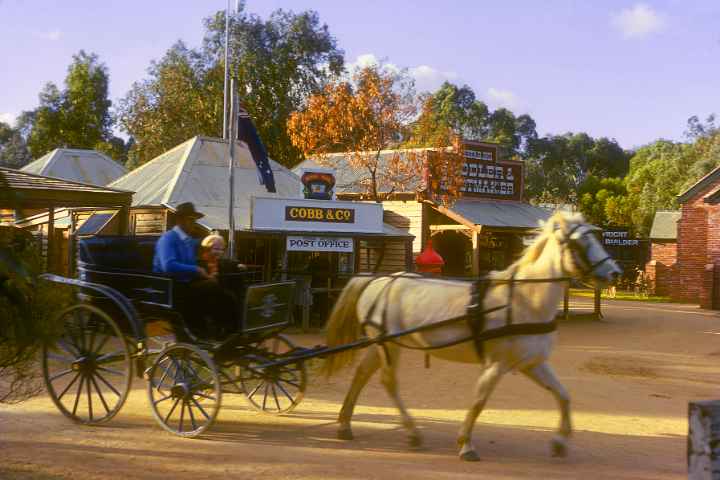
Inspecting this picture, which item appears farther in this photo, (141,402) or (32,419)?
(141,402)

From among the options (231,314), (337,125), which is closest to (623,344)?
(337,125)

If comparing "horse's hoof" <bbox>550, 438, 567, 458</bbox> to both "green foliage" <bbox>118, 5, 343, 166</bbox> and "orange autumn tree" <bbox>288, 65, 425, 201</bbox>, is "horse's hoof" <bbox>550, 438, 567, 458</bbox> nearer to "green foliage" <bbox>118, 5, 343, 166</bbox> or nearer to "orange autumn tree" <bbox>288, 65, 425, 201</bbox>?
"orange autumn tree" <bbox>288, 65, 425, 201</bbox>

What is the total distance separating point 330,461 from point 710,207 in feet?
86.5

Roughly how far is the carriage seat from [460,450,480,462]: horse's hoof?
379cm

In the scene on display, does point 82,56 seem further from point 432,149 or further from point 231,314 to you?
point 231,314

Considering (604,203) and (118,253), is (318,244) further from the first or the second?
(604,203)

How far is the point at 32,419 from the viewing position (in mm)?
8859

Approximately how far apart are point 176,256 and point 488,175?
23.3 meters

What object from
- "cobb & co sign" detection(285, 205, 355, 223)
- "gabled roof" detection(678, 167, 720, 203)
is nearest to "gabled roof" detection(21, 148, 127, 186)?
"cobb & co sign" detection(285, 205, 355, 223)

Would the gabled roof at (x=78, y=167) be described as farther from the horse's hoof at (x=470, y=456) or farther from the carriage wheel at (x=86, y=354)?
the horse's hoof at (x=470, y=456)

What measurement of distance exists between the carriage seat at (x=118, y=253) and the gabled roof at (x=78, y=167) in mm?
22689

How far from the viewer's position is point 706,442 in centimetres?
309

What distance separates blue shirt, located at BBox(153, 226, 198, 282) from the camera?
8.38 metres

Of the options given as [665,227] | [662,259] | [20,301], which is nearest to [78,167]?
[662,259]
